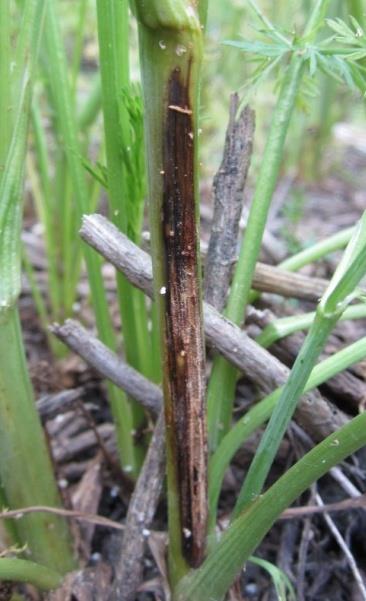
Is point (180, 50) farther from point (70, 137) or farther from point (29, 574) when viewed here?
point (29, 574)

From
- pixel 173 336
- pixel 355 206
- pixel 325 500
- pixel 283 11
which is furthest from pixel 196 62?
pixel 355 206

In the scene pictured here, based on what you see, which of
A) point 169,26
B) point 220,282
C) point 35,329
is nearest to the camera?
point 169,26

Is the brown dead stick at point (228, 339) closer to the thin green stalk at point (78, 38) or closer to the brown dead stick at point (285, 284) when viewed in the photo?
the brown dead stick at point (285, 284)

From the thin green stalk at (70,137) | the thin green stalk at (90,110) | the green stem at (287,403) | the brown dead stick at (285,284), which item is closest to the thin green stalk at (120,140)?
the thin green stalk at (70,137)

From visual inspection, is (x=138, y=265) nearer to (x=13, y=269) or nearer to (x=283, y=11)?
(x=13, y=269)

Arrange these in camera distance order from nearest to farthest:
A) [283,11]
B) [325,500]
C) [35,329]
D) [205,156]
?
[325,500] → [35,329] → [283,11] → [205,156]

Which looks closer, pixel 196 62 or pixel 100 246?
pixel 196 62

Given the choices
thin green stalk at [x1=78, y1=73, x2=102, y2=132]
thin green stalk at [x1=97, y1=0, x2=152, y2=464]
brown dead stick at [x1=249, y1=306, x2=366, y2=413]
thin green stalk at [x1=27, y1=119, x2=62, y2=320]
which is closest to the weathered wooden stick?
thin green stalk at [x1=97, y1=0, x2=152, y2=464]

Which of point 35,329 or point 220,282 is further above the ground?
point 220,282
